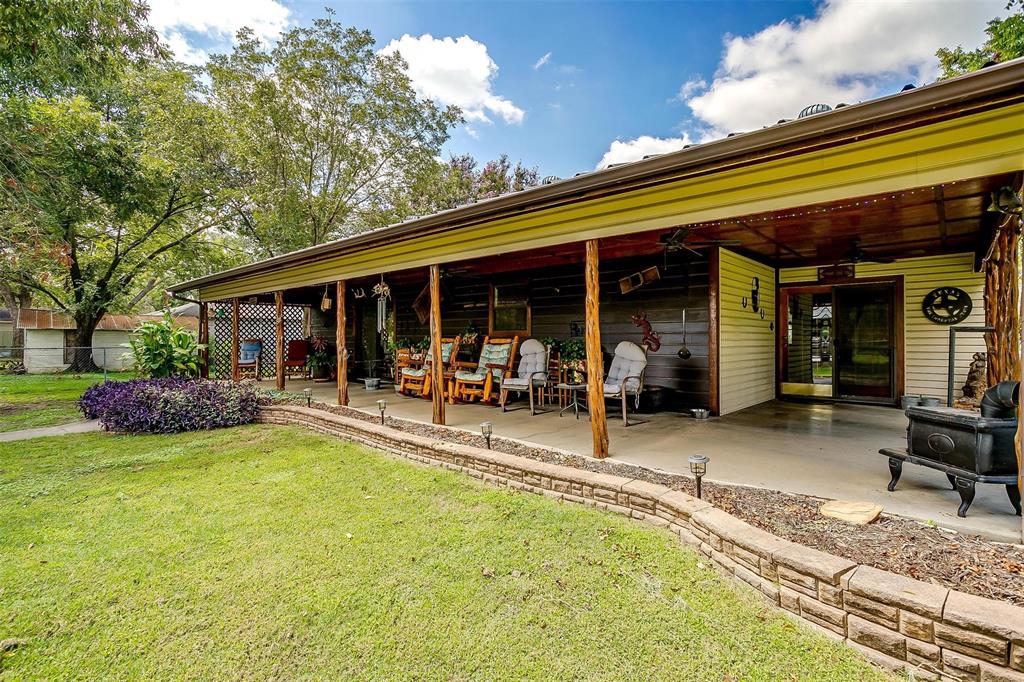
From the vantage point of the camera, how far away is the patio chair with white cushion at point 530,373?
6395 mm

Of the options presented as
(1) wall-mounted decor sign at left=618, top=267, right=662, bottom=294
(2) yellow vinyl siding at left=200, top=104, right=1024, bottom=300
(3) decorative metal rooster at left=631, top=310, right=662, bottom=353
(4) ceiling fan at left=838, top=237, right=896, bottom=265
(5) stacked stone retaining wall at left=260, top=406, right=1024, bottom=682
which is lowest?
(5) stacked stone retaining wall at left=260, top=406, right=1024, bottom=682

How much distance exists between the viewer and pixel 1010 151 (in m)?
2.29

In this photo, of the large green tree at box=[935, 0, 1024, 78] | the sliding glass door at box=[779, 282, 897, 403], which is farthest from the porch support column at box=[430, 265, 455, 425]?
the large green tree at box=[935, 0, 1024, 78]

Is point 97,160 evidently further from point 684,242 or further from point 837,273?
point 837,273

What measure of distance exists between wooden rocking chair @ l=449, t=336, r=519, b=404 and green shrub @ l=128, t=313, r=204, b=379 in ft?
15.3

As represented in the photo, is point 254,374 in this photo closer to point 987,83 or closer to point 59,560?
point 59,560

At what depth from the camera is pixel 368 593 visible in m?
2.29

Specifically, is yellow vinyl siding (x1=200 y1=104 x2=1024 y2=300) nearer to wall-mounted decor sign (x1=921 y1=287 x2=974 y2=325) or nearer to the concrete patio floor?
the concrete patio floor

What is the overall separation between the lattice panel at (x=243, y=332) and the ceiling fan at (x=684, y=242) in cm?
1039

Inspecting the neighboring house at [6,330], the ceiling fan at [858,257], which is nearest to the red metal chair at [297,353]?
the ceiling fan at [858,257]

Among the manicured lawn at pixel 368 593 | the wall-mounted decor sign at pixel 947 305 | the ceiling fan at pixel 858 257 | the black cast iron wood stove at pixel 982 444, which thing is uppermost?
the ceiling fan at pixel 858 257

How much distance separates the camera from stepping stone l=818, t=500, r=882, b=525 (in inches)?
98.9

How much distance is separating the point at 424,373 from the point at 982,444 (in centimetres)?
676

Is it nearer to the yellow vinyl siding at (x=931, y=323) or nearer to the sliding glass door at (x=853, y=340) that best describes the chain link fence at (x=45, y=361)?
the sliding glass door at (x=853, y=340)
